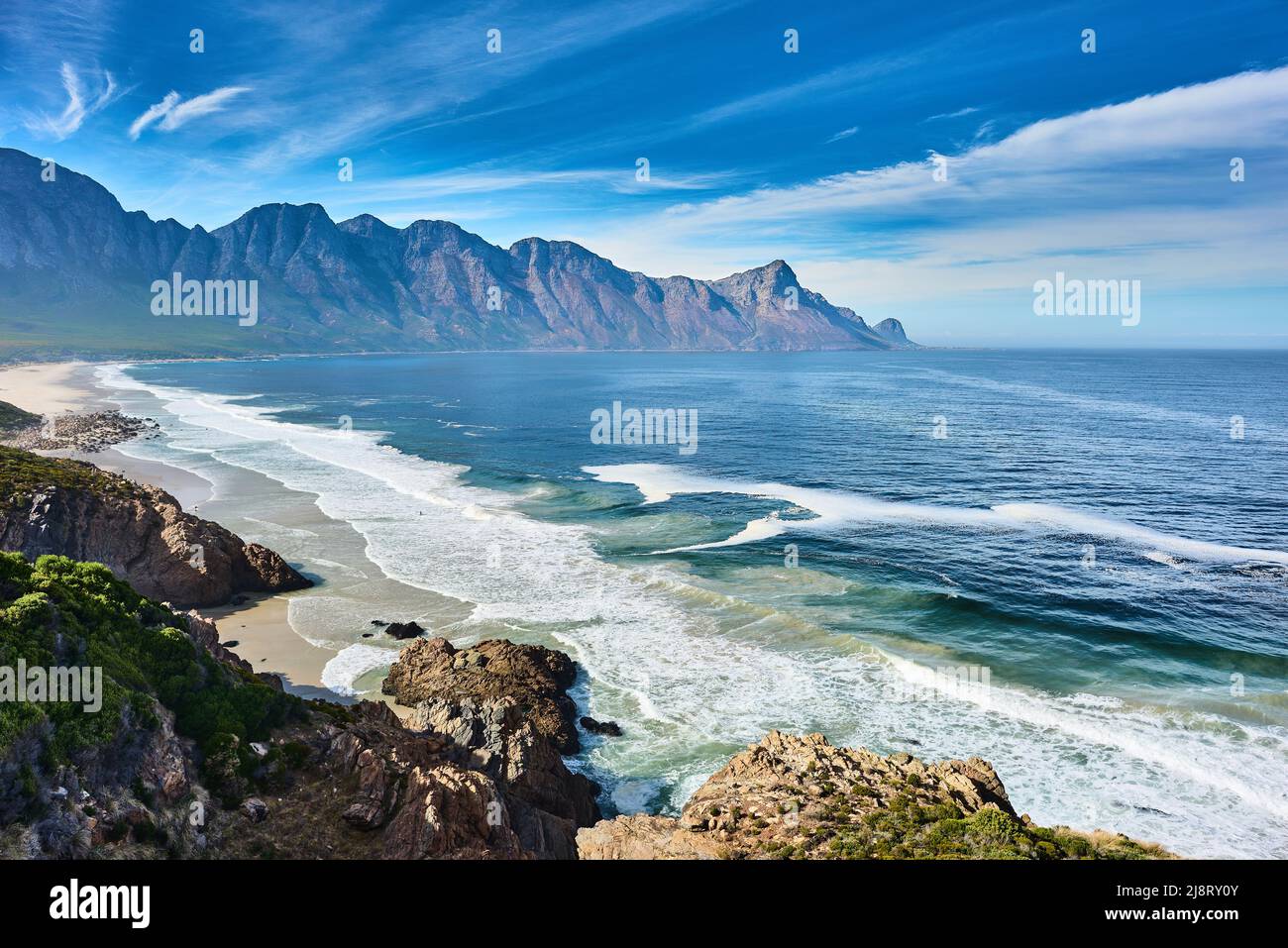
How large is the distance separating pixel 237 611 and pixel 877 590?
34975 millimetres

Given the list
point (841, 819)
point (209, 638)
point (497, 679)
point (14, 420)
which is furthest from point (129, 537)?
point (14, 420)

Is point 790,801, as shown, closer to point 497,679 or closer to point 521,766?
point 521,766

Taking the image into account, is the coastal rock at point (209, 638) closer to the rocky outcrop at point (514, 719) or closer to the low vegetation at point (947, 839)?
the rocky outcrop at point (514, 719)

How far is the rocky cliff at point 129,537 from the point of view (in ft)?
115

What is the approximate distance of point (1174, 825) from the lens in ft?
69.6

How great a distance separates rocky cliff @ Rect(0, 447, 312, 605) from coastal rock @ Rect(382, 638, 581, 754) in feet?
46.7

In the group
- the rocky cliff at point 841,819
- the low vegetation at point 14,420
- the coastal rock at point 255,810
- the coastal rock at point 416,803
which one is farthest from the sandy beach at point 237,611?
the rocky cliff at point 841,819

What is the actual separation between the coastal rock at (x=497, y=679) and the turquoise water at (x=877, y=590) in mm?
1356

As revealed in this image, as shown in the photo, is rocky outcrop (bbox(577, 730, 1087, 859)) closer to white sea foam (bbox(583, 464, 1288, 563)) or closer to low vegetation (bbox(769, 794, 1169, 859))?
low vegetation (bbox(769, 794, 1169, 859))

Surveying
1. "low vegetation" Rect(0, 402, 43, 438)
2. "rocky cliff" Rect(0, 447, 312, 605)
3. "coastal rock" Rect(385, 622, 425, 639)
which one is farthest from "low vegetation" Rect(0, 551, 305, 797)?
"low vegetation" Rect(0, 402, 43, 438)

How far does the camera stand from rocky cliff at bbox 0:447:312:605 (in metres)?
34.9

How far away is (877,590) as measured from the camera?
41250 millimetres

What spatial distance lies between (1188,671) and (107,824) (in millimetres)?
38260

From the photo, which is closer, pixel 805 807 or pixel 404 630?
pixel 805 807
